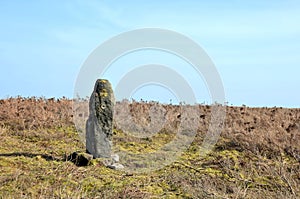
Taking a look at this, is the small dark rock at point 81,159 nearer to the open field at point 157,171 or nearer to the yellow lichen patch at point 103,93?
the open field at point 157,171

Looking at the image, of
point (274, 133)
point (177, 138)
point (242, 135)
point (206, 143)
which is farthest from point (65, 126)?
point (274, 133)

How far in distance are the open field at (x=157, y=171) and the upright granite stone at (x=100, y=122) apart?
2.10 ft

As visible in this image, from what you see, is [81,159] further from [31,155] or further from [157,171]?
[157,171]

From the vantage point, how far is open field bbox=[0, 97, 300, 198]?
8.05m

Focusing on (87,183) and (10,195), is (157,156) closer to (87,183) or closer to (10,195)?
(87,183)

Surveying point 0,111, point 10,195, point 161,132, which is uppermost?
point 0,111

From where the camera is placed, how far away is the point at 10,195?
7492 mm

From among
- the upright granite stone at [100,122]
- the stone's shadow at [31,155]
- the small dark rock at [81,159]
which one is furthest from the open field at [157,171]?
the upright granite stone at [100,122]

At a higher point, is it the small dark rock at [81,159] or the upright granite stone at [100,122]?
the upright granite stone at [100,122]

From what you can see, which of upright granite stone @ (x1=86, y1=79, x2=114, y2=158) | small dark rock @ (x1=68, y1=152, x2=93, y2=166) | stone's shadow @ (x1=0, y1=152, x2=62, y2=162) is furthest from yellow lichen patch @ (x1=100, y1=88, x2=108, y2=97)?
stone's shadow @ (x1=0, y1=152, x2=62, y2=162)

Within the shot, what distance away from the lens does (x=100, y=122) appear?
37.0ft

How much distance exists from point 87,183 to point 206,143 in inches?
223

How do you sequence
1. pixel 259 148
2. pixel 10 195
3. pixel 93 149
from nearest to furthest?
pixel 10 195
pixel 93 149
pixel 259 148

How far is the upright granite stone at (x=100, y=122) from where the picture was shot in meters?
11.2
